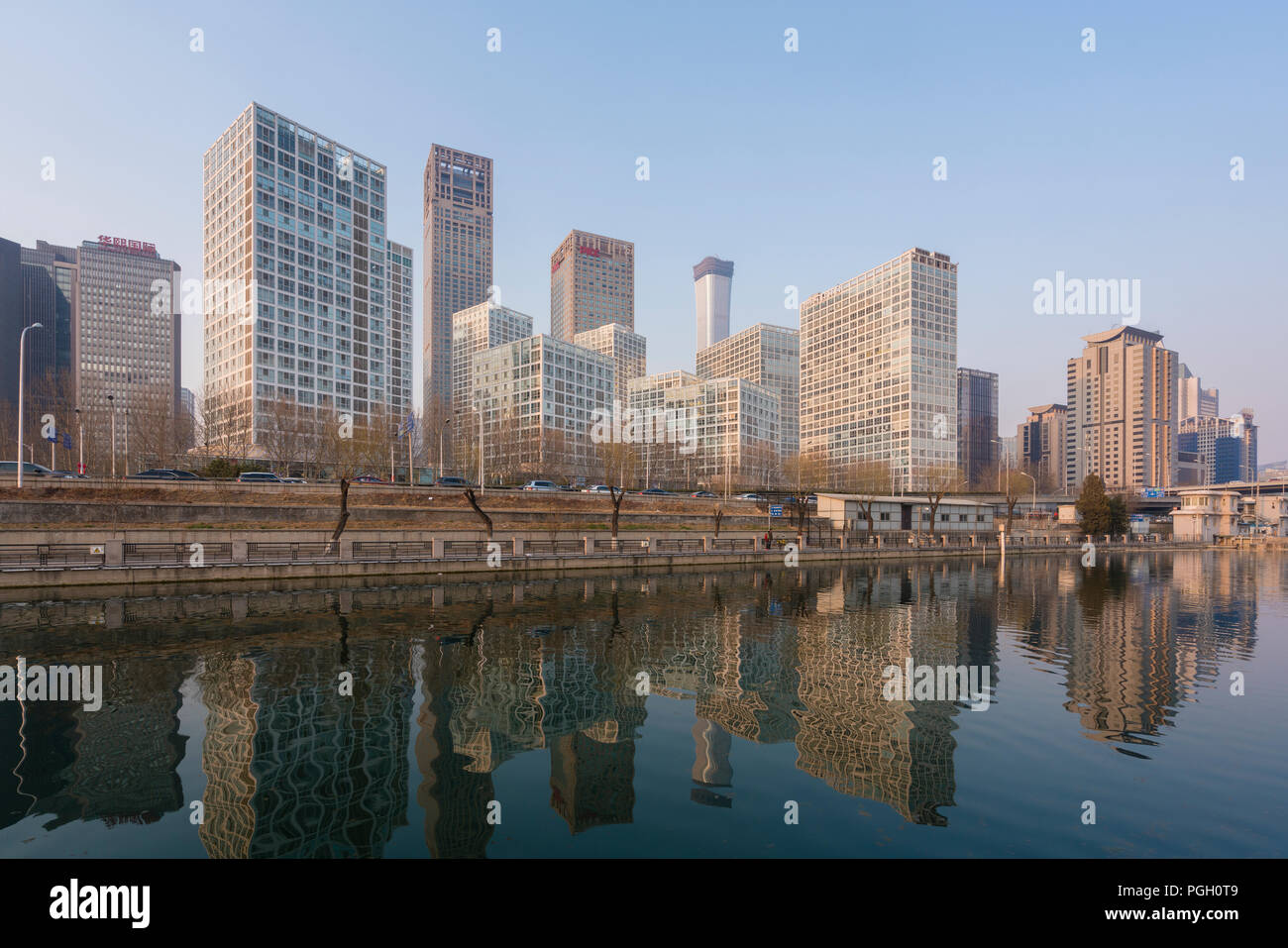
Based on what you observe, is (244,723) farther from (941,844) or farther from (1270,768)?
(1270,768)

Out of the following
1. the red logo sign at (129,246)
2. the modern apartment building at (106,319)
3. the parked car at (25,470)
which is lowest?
the parked car at (25,470)

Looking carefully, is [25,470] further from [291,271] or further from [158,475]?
[291,271]

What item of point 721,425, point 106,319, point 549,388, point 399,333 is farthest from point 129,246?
point 721,425

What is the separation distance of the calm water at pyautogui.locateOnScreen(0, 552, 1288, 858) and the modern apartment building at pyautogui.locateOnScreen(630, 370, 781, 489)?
117492 millimetres

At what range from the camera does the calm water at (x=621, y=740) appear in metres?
7.74

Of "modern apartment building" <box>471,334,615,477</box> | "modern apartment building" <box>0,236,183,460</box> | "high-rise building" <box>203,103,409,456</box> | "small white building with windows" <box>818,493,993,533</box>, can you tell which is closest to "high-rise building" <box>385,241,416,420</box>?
"high-rise building" <box>203,103,409,456</box>

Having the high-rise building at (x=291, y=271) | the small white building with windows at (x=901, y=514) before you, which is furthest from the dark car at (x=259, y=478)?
the small white building with windows at (x=901, y=514)

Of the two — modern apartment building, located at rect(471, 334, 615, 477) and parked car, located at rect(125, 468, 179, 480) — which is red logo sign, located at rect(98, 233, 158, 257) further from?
parked car, located at rect(125, 468, 179, 480)

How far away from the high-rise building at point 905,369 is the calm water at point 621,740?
152105mm

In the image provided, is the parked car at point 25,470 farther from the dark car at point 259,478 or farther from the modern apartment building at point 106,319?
the modern apartment building at point 106,319

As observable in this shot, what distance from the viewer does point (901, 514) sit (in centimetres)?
7612

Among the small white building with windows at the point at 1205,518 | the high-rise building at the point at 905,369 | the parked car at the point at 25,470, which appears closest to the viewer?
the parked car at the point at 25,470

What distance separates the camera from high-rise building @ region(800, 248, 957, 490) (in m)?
168

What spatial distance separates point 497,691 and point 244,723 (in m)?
4.82
